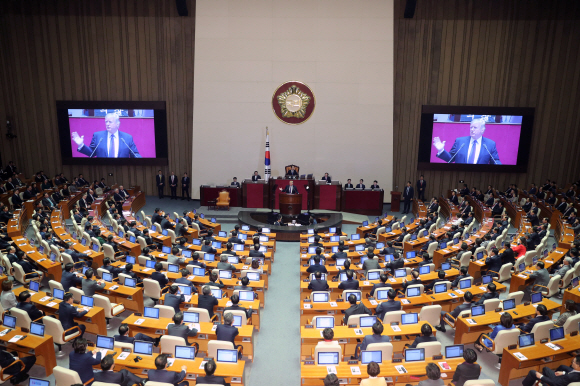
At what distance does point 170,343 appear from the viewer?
686cm

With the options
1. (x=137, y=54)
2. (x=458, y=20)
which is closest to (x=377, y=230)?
(x=458, y=20)

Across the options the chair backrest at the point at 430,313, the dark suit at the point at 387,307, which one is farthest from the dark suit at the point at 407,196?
the dark suit at the point at 387,307

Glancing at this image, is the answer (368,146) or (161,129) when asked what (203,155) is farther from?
(368,146)

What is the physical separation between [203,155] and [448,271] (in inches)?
559

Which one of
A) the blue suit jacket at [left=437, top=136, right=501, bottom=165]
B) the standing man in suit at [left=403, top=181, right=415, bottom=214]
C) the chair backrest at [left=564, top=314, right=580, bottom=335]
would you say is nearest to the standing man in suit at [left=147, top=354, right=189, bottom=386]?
the chair backrest at [left=564, top=314, right=580, bottom=335]

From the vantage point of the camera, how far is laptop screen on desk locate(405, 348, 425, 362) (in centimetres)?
669

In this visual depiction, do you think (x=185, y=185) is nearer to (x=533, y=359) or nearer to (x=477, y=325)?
(x=477, y=325)

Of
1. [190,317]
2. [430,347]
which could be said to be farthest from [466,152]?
[190,317]

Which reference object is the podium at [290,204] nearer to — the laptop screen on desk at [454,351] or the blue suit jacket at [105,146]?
the blue suit jacket at [105,146]

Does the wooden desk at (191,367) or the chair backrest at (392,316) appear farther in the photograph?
the chair backrest at (392,316)

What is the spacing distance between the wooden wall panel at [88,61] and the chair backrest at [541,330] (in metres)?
18.4

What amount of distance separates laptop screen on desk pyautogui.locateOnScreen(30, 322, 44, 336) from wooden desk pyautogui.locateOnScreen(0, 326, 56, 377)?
66 mm

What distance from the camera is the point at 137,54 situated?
834 inches

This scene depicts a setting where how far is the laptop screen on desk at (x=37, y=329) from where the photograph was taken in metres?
7.35
